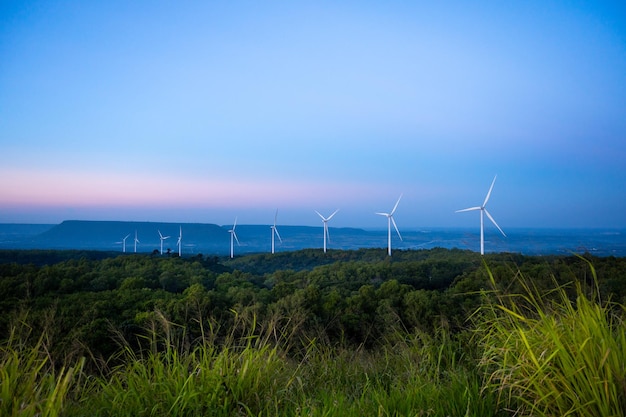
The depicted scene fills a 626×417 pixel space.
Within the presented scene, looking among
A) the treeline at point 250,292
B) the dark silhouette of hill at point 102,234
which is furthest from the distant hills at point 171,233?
the treeline at point 250,292

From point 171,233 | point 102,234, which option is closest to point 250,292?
point 171,233

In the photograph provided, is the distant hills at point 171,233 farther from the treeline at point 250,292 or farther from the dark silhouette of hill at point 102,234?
the treeline at point 250,292

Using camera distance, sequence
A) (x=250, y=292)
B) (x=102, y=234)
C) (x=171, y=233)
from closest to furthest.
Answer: (x=250, y=292)
(x=171, y=233)
(x=102, y=234)

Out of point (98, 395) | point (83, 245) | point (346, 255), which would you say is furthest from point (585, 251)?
point (83, 245)

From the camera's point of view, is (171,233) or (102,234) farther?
(102,234)

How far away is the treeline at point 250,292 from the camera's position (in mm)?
17125

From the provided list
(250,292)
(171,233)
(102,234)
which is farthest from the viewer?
(102,234)

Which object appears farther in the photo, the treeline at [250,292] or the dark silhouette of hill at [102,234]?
the dark silhouette of hill at [102,234]

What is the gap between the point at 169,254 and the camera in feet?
240

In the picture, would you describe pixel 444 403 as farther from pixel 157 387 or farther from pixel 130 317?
pixel 130 317

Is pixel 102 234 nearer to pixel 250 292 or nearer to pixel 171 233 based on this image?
pixel 171 233

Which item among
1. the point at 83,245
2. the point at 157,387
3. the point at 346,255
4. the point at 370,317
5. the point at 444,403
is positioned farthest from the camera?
the point at 83,245

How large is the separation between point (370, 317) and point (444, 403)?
1045 inches

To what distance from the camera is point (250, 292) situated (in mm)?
38375
